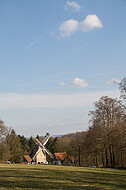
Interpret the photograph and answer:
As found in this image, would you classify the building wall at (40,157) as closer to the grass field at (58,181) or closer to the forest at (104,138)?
the forest at (104,138)

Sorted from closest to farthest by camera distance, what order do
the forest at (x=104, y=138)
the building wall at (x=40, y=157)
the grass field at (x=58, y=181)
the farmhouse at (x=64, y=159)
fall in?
1. the grass field at (x=58, y=181)
2. the forest at (x=104, y=138)
3. the farmhouse at (x=64, y=159)
4. the building wall at (x=40, y=157)

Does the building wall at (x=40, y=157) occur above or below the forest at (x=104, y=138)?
below

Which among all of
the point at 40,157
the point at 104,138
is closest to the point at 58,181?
the point at 104,138

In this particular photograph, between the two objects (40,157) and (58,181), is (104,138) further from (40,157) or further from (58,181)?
(40,157)

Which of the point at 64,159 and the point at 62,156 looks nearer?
the point at 64,159

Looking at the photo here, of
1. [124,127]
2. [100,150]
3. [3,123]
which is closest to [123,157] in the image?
[100,150]

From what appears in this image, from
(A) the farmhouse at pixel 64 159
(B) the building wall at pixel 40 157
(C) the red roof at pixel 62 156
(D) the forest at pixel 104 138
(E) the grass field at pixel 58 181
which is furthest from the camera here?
(B) the building wall at pixel 40 157

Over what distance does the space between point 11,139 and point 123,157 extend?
33479mm

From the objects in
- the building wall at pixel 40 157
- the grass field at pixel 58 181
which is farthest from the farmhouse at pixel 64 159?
the grass field at pixel 58 181

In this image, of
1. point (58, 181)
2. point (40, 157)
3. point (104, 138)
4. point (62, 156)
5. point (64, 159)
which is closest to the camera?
point (58, 181)

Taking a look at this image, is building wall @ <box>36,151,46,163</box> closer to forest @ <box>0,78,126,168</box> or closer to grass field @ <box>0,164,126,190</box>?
forest @ <box>0,78,126,168</box>

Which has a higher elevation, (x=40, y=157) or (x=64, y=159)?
(x=40, y=157)

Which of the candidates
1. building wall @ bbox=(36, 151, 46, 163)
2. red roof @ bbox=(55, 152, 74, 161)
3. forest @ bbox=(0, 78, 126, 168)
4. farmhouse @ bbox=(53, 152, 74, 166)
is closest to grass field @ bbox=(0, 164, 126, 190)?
forest @ bbox=(0, 78, 126, 168)

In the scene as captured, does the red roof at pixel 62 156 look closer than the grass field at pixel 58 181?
No
